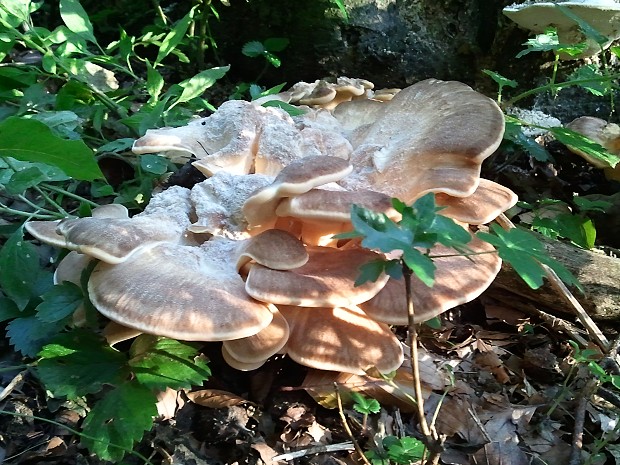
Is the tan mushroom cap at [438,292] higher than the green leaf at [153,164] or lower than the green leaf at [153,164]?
higher

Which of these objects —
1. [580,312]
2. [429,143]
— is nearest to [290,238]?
[429,143]

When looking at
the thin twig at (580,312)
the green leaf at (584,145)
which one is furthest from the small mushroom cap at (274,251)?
the green leaf at (584,145)

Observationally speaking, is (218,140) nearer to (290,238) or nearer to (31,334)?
(290,238)

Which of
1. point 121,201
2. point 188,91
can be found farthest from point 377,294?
point 188,91

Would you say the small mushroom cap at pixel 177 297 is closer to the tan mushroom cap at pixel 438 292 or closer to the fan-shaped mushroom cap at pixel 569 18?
the tan mushroom cap at pixel 438 292

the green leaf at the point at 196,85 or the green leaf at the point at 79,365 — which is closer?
the green leaf at the point at 79,365

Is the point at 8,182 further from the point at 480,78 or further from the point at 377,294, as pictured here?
the point at 480,78
